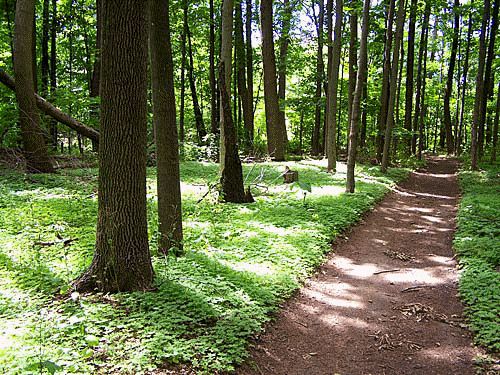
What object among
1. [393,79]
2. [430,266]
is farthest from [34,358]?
[393,79]

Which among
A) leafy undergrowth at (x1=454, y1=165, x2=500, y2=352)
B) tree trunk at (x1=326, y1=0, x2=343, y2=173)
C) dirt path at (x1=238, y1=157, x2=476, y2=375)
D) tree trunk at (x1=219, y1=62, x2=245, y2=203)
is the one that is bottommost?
dirt path at (x1=238, y1=157, x2=476, y2=375)

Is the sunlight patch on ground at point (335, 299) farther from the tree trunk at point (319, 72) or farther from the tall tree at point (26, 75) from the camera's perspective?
the tree trunk at point (319, 72)

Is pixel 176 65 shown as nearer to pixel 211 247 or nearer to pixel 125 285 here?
pixel 211 247

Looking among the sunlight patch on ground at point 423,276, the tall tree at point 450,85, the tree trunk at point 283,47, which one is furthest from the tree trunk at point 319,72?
the sunlight patch on ground at point 423,276

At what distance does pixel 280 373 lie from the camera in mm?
3816

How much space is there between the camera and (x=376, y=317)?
5000 millimetres

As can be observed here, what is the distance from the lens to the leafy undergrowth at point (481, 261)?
454cm

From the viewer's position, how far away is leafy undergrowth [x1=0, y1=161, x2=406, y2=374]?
3408mm

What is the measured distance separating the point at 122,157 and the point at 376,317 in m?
3.75

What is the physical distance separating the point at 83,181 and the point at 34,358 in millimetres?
8029

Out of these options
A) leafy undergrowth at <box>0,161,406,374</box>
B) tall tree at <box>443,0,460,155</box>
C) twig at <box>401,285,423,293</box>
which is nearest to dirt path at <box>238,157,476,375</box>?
twig at <box>401,285,423,293</box>

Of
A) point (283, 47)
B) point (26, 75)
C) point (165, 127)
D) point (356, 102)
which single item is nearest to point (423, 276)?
point (165, 127)

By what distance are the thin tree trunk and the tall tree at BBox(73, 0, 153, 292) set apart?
1036 mm

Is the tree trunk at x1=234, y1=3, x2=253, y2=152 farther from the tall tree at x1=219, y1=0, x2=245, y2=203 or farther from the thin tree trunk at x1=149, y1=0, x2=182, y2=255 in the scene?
the thin tree trunk at x1=149, y1=0, x2=182, y2=255
